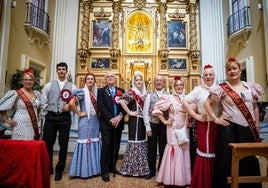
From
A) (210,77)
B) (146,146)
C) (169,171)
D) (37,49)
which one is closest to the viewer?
(210,77)

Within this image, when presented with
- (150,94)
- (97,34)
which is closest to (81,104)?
(150,94)

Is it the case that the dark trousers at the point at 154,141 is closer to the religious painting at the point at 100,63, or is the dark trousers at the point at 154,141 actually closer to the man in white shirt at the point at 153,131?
the man in white shirt at the point at 153,131

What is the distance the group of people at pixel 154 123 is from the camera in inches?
89.6

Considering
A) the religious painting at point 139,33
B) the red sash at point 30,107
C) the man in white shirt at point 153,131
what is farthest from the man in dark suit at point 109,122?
the religious painting at point 139,33

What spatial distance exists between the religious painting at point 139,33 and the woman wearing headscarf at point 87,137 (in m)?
6.99

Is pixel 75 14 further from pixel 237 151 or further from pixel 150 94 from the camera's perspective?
pixel 237 151

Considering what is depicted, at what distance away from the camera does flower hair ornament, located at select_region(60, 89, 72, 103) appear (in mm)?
3424

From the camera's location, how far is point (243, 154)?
6.67ft

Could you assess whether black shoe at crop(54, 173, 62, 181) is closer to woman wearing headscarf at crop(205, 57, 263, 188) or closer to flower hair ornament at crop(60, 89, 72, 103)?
flower hair ornament at crop(60, 89, 72, 103)

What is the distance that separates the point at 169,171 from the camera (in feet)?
9.24

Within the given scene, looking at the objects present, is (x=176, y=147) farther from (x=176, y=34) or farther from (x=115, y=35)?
(x=176, y=34)

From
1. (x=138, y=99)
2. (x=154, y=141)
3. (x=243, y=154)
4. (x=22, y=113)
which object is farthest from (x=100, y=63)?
(x=243, y=154)

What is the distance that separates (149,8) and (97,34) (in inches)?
106

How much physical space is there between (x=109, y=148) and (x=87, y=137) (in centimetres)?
38
